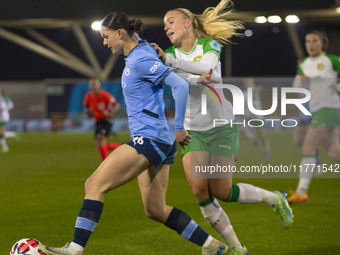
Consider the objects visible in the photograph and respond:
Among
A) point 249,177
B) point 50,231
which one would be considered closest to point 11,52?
point 249,177

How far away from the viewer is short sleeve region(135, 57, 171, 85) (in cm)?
448

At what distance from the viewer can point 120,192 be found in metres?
10.1

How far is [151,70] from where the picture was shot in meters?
4.48

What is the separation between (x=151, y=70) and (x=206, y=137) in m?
1.07

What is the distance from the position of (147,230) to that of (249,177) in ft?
22.0

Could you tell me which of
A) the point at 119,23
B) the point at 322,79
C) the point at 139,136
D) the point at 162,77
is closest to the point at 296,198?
the point at 322,79

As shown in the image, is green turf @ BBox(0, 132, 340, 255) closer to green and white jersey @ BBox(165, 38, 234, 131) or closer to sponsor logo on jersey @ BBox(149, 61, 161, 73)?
green and white jersey @ BBox(165, 38, 234, 131)

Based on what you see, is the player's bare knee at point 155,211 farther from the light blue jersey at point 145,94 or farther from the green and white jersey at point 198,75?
the green and white jersey at point 198,75

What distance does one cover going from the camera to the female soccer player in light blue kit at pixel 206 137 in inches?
204

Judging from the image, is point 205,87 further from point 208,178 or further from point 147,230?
point 147,230

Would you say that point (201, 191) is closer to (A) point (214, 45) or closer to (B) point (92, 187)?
(B) point (92, 187)

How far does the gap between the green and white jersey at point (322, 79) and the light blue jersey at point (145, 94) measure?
420 cm

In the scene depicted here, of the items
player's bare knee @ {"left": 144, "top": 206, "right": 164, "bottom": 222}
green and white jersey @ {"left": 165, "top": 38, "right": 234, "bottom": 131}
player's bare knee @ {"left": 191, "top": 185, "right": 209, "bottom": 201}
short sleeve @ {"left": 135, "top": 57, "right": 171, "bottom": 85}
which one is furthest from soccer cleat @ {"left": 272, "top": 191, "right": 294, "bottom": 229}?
short sleeve @ {"left": 135, "top": 57, "right": 171, "bottom": 85}

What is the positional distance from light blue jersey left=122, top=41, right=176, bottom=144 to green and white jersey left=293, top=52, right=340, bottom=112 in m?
4.20
